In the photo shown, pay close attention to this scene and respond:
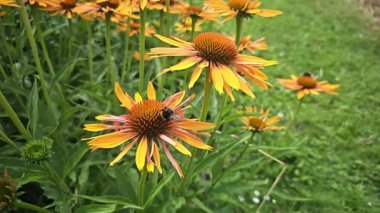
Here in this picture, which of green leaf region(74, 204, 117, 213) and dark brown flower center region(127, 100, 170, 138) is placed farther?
green leaf region(74, 204, 117, 213)

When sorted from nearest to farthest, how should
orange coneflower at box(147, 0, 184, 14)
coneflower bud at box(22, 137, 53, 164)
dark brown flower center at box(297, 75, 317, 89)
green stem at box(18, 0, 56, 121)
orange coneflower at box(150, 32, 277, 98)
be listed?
orange coneflower at box(150, 32, 277, 98), coneflower bud at box(22, 137, 53, 164), green stem at box(18, 0, 56, 121), orange coneflower at box(147, 0, 184, 14), dark brown flower center at box(297, 75, 317, 89)

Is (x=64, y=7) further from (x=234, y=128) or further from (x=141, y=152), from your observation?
(x=141, y=152)

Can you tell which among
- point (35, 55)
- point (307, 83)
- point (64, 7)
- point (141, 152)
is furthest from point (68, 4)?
point (307, 83)

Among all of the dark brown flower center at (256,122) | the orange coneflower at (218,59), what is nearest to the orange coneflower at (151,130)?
the orange coneflower at (218,59)

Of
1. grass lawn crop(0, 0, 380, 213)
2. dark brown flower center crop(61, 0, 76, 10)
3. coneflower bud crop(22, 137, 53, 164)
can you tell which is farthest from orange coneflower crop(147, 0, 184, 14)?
coneflower bud crop(22, 137, 53, 164)

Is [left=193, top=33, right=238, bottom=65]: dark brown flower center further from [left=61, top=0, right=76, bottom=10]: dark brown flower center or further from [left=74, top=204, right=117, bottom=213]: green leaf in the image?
[left=61, top=0, right=76, bottom=10]: dark brown flower center

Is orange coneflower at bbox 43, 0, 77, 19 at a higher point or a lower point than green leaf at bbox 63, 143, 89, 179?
higher

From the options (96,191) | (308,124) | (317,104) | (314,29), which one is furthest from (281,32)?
(96,191)
